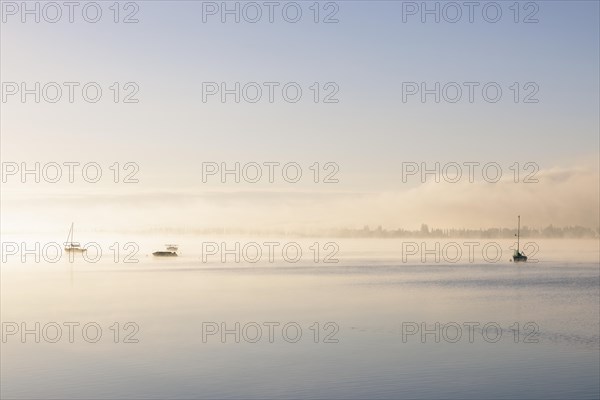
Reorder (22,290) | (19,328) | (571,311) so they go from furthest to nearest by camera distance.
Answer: (22,290) < (571,311) < (19,328)

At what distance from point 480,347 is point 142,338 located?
76.9 ft

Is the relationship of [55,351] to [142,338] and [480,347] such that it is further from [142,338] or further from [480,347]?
[480,347]

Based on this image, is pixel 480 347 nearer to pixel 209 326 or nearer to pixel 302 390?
pixel 302 390

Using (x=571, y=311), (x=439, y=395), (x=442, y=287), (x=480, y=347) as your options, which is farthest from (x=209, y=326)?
(x=442, y=287)

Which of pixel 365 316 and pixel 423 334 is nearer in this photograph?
pixel 423 334

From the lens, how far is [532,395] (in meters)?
34.2

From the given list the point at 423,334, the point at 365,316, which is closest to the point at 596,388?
the point at 423,334

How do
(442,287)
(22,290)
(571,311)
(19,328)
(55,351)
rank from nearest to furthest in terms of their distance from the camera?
1. (55,351)
2. (19,328)
3. (571,311)
4. (22,290)
5. (442,287)

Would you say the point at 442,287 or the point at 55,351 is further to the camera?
the point at 442,287

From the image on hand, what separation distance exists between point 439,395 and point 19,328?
3674 centimetres

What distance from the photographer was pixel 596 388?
35.7m

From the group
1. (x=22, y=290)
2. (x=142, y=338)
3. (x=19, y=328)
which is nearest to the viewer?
(x=142, y=338)

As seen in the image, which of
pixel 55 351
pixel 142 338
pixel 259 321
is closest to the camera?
pixel 55 351

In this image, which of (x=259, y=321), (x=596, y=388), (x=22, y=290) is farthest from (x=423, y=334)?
(x=22, y=290)
